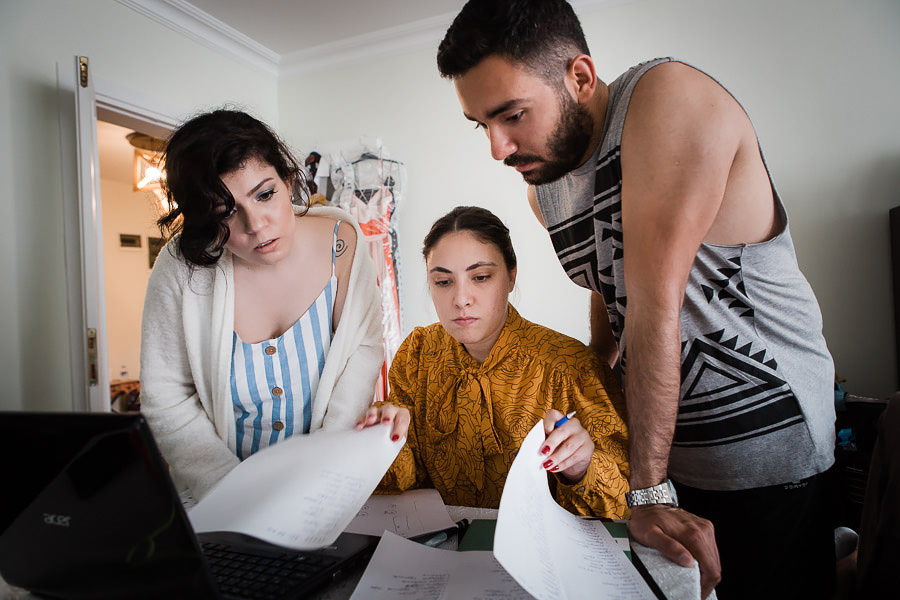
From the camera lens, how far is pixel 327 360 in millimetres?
1207

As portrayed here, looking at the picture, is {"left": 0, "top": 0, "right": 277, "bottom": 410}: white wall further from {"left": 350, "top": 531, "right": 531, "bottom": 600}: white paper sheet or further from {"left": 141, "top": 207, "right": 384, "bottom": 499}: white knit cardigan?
{"left": 350, "top": 531, "right": 531, "bottom": 600}: white paper sheet

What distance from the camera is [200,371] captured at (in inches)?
45.9

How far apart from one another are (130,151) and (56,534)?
6375 millimetres

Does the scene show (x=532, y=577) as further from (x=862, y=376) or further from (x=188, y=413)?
(x=862, y=376)

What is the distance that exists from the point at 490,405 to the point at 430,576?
Result: 2.12ft

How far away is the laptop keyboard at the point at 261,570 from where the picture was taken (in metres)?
0.61

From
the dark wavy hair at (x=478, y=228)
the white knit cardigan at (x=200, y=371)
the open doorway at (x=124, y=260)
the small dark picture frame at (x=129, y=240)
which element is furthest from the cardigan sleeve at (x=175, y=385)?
the small dark picture frame at (x=129, y=240)

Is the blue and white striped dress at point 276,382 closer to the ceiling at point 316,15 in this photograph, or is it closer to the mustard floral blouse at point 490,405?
the mustard floral blouse at point 490,405

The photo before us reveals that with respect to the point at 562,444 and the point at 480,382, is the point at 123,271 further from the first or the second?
the point at 562,444

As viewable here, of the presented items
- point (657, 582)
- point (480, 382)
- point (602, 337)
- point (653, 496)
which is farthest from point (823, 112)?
point (657, 582)

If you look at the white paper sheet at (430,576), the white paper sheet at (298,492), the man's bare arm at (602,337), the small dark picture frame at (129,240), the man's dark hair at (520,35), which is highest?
the small dark picture frame at (129,240)

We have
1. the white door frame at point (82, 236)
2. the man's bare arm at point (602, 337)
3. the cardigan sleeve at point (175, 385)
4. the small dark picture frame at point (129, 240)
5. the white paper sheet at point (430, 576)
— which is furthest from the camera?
the small dark picture frame at point (129, 240)

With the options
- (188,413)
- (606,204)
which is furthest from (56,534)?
(606,204)

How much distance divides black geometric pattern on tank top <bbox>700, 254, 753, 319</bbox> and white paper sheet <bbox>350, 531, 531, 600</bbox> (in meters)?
0.67
